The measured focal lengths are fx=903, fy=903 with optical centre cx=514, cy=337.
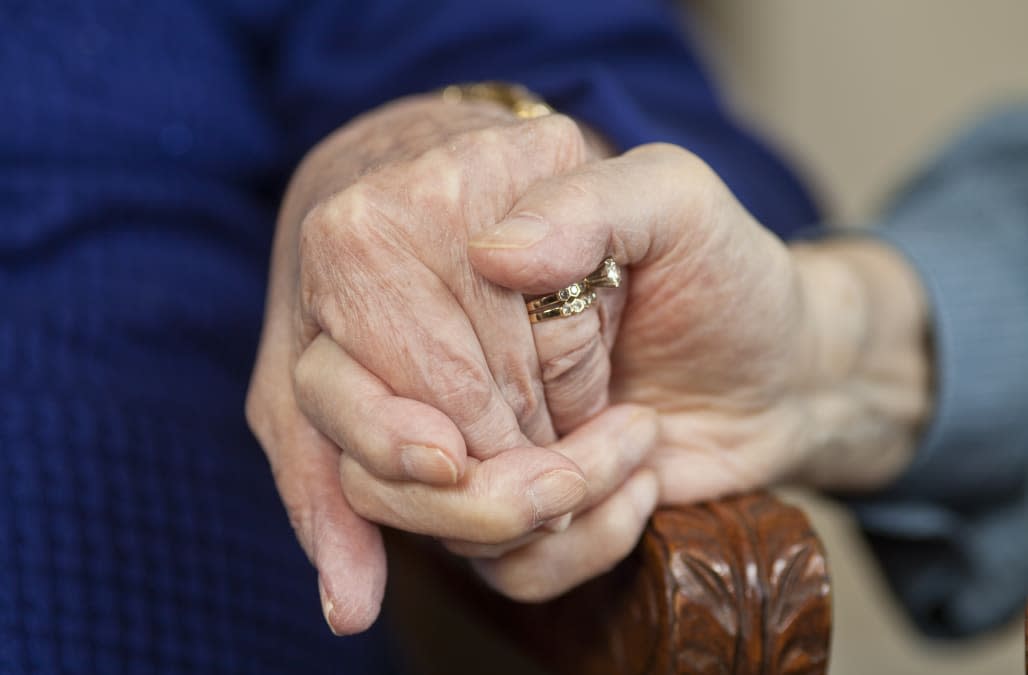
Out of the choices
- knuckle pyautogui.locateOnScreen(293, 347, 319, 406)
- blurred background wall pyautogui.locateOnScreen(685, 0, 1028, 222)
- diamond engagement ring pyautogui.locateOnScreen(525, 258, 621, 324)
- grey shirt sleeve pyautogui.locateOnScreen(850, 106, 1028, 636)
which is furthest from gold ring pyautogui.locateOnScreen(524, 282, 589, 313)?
blurred background wall pyautogui.locateOnScreen(685, 0, 1028, 222)

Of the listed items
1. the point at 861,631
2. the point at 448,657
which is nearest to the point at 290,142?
the point at 448,657

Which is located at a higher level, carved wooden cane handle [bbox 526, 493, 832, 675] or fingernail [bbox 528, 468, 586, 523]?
fingernail [bbox 528, 468, 586, 523]

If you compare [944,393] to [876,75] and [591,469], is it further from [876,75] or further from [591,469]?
[876,75]

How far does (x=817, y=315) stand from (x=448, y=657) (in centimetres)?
61

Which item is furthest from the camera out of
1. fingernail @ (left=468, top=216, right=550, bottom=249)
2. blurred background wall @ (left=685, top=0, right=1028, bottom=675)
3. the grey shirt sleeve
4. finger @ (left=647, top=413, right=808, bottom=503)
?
blurred background wall @ (left=685, top=0, right=1028, bottom=675)

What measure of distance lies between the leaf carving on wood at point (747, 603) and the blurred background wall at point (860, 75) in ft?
3.55

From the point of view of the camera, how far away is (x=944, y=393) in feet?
2.15

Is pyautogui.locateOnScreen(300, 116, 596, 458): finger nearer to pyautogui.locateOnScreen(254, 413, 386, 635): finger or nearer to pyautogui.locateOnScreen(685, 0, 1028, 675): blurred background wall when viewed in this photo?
pyautogui.locateOnScreen(254, 413, 386, 635): finger

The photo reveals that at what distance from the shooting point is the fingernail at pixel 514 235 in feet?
1.21

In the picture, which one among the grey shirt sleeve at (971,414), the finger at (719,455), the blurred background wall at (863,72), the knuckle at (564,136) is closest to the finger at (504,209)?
the knuckle at (564,136)

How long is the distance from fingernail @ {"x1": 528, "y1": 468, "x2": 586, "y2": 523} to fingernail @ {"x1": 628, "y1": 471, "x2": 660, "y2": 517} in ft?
0.22

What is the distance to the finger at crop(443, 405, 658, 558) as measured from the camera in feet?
1.40

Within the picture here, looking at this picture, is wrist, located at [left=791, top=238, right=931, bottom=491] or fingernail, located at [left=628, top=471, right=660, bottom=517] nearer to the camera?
fingernail, located at [left=628, top=471, right=660, bottom=517]

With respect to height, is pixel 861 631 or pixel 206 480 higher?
pixel 206 480
